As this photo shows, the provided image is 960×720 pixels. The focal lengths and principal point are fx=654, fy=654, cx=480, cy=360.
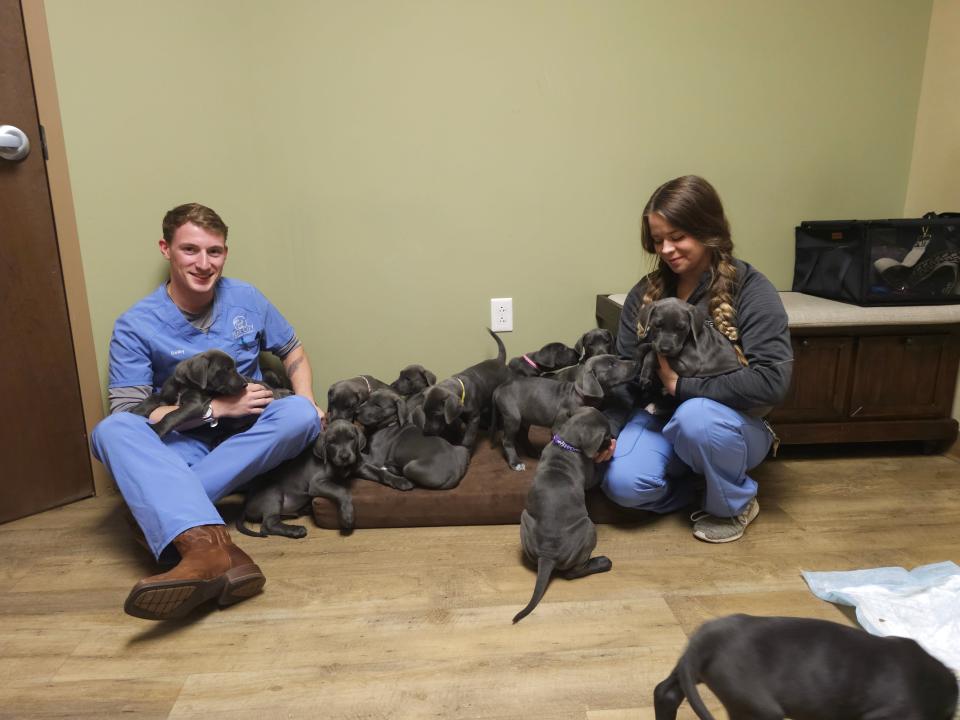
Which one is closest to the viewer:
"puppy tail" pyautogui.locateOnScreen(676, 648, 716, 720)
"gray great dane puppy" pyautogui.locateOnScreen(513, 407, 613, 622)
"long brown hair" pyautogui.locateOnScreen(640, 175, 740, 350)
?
"puppy tail" pyautogui.locateOnScreen(676, 648, 716, 720)

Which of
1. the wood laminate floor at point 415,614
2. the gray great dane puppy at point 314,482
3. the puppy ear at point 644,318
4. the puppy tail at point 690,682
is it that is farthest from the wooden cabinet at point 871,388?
the puppy tail at point 690,682

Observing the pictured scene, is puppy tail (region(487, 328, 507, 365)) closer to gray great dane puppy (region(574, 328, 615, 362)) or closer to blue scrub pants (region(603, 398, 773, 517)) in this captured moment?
gray great dane puppy (region(574, 328, 615, 362))

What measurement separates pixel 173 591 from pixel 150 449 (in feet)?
1.58

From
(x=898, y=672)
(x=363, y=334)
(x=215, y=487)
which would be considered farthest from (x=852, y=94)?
(x=215, y=487)

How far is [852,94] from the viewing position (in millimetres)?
2836

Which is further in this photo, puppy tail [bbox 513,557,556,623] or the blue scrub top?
the blue scrub top

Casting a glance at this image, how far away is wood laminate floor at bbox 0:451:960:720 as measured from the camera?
4.84 ft

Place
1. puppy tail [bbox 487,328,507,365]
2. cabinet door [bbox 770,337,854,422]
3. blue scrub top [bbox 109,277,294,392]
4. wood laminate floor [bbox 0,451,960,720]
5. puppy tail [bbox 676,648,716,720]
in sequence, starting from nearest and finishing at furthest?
puppy tail [bbox 676,648,716,720] < wood laminate floor [bbox 0,451,960,720] < blue scrub top [bbox 109,277,294,392] < cabinet door [bbox 770,337,854,422] < puppy tail [bbox 487,328,507,365]

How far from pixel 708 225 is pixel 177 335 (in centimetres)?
180

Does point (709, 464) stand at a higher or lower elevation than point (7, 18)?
lower

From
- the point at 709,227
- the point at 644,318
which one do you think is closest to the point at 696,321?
the point at 644,318

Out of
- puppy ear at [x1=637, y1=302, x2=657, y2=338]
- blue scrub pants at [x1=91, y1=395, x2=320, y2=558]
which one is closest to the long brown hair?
puppy ear at [x1=637, y1=302, x2=657, y2=338]

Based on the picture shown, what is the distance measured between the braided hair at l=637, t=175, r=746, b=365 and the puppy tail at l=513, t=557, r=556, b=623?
2.67ft

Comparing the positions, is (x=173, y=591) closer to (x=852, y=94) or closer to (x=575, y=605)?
(x=575, y=605)
